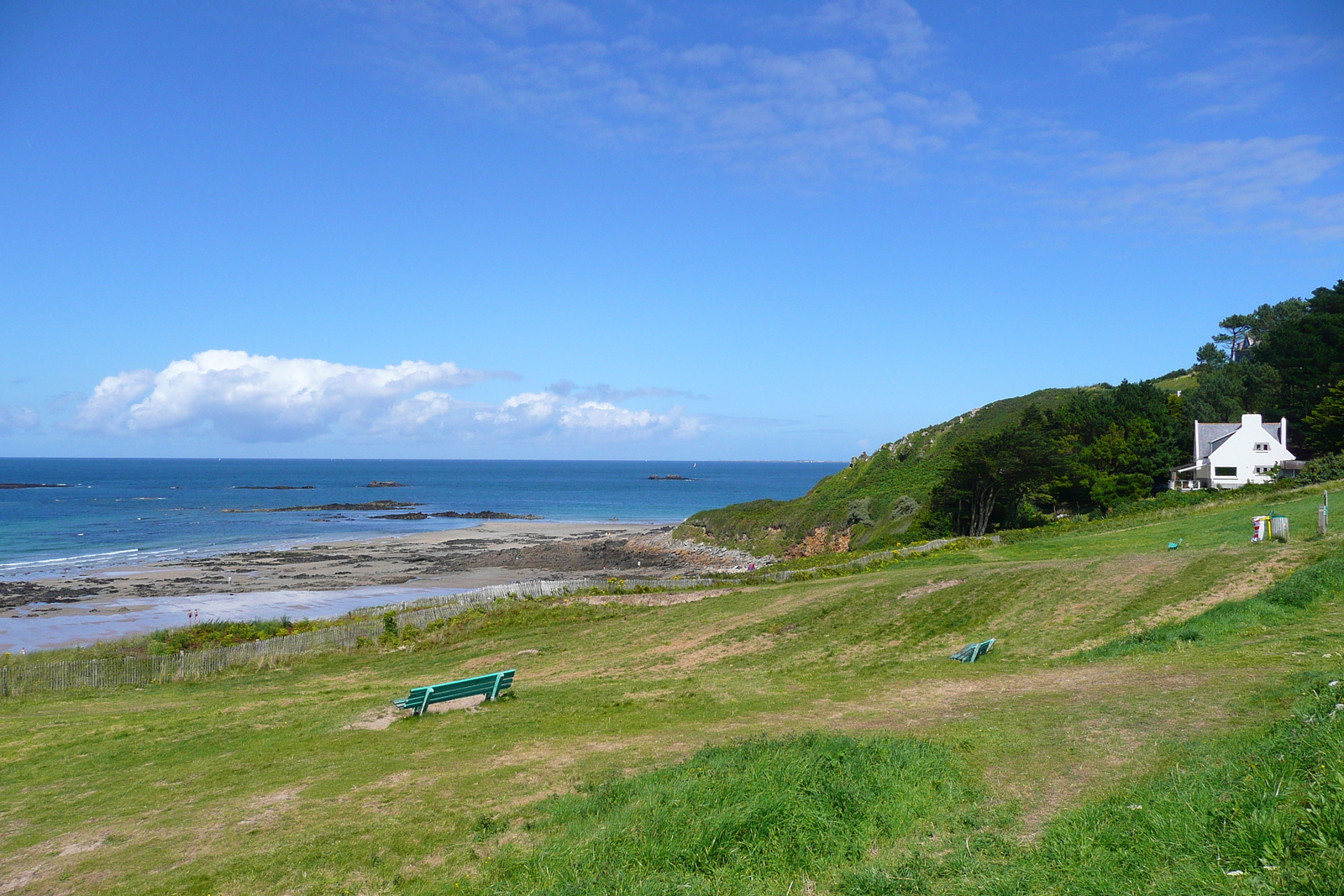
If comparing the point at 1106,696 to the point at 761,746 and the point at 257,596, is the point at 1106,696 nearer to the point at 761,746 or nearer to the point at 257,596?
the point at 761,746

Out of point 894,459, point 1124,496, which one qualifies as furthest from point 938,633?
point 894,459

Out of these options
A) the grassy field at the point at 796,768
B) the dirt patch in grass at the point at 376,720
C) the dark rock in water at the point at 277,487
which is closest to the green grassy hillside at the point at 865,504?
the grassy field at the point at 796,768

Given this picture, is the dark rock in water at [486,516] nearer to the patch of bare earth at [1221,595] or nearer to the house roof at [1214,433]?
the house roof at [1214,433]

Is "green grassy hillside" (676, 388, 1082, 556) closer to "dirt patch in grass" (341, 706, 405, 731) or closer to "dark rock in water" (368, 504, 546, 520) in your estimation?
"dark rock in water" (368, 504, 546, 520)

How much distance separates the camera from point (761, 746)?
10.5m

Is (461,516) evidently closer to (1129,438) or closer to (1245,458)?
(1129,438)

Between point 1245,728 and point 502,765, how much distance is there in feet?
30.4

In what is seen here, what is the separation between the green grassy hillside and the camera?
2463 inches

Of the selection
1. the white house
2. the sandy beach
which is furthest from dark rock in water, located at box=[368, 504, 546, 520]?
the white house

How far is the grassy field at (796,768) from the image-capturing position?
7031 millimetres

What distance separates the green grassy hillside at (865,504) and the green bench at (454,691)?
3819 centimetres

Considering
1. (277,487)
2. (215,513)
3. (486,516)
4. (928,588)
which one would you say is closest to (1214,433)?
(928,588)

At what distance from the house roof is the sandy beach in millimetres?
33998

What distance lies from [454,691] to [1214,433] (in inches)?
2445
